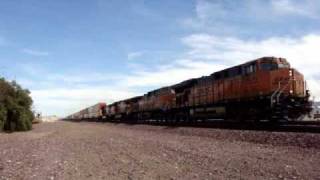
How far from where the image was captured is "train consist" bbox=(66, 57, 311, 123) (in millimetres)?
21672

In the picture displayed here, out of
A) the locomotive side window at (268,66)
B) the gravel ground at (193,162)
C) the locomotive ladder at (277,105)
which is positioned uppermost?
the locomotive side window at (268,66)

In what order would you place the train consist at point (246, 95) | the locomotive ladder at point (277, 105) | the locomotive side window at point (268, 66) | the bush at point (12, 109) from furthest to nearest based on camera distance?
the bush at point (12, 109) → the locomotive side window at point (268, 66) → the train consist at point (246, 95) → the locomotive ladder at point (277, 105)

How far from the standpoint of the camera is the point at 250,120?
24.6m

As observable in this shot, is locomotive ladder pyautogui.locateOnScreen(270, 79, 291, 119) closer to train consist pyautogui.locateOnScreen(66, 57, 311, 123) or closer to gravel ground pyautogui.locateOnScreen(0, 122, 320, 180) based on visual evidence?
train consist pyautogui.locateOnScreen(66, 57, 311, 123)

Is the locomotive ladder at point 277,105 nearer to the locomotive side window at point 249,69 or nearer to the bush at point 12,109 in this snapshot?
the locomotive side window at point 249,69

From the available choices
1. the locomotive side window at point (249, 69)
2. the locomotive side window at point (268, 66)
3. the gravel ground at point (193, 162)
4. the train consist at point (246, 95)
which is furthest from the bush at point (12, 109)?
the gravel ground at point (193, 162)

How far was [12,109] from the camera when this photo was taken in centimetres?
4606

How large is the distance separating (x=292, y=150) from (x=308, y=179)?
14.2ft

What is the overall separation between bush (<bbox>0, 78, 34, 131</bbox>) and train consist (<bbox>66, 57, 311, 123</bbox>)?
617 inches

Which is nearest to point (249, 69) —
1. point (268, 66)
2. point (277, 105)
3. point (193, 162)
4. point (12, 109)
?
point (268, 66)

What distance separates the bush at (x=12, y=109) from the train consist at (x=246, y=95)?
51.4ft

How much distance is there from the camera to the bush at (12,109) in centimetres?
4438

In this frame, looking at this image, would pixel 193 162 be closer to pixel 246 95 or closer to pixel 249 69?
pixel 246 95

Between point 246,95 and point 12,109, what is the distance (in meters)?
28.7
